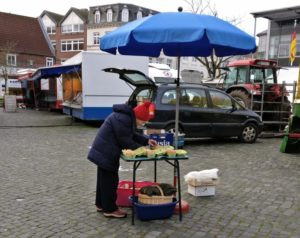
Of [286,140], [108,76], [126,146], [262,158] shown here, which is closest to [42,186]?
[126,146]

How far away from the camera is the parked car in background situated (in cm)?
1079

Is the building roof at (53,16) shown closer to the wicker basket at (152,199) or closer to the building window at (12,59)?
the building window at (12,59)

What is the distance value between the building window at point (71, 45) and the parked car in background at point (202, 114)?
182ft

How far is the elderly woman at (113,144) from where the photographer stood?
4883 mm

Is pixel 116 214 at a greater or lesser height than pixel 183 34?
lesser

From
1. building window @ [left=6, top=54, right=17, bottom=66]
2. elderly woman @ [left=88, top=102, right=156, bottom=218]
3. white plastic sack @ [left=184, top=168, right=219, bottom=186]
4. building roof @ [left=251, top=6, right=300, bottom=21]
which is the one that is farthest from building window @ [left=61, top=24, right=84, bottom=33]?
elderly woman @ [left=88, top=102, right=156, bottom=218]

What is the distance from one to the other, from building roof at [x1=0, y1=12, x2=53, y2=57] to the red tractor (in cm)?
3975

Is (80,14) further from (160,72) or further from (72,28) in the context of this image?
(160,72)

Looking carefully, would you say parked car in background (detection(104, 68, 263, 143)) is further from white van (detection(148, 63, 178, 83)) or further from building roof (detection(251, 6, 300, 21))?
building roof (detection(251, 6, 300, 21))

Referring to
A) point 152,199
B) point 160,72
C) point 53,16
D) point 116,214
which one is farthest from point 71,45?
point 152,199

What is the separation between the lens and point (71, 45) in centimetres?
6519

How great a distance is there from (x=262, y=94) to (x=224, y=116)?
3.28 meters

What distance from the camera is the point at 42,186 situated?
6.68 metres

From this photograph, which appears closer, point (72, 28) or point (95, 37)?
point (95, 37)
